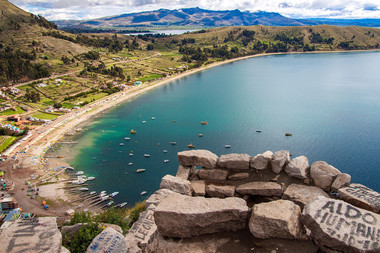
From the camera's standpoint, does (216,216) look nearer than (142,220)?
Yes

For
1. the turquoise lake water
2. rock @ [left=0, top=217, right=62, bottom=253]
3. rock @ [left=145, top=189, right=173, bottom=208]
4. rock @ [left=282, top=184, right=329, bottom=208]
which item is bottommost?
the turquoise lake water

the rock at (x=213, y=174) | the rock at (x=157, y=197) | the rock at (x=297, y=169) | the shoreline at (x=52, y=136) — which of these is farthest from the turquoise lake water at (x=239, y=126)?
the rock at (x=297, y=169)

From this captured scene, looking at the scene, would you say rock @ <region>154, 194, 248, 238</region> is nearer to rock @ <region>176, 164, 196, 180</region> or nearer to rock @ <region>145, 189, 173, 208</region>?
A: rock @ <region>145, 189, 173, 208</region>

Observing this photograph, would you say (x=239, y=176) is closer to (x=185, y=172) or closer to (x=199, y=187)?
(x=199, y=187)

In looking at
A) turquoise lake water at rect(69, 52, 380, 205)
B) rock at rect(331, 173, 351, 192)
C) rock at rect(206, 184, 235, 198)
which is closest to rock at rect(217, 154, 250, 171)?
rock at rect(206, 184, 235, 198)

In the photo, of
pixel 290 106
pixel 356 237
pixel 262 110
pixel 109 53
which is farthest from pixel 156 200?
pixel 109 53

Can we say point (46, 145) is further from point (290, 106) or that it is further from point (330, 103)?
point (330, 103)
